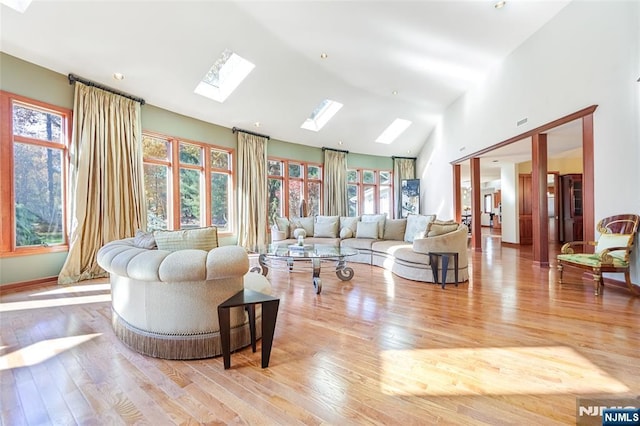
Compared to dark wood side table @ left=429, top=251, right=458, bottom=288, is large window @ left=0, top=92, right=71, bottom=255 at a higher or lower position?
higher

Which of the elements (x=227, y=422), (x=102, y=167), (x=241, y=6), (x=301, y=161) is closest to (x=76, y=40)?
(x=102, y=167)

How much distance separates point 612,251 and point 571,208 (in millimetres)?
5486

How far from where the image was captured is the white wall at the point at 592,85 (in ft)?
11.4

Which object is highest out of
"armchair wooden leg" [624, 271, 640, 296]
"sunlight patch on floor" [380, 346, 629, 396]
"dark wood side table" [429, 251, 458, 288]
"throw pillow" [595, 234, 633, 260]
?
"throw pillow" [595, 234, 633, 260]

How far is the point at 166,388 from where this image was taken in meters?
1.65

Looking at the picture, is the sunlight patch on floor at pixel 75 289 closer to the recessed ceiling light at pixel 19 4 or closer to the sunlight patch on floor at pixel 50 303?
the sunlight patch on floor at pixel 50 303

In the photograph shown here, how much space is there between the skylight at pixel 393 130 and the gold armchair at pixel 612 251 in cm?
634

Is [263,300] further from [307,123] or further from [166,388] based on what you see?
[307,123]

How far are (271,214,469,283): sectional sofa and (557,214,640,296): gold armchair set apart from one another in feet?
4.47

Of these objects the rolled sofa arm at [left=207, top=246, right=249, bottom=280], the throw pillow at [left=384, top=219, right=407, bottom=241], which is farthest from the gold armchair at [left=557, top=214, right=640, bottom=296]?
the rolled sofa arm at [left=207, top=246, right=249, bottom=280]

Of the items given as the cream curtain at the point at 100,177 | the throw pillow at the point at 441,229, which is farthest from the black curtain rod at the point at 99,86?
the throw pillow at the point at 441,229

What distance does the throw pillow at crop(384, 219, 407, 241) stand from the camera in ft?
17.9

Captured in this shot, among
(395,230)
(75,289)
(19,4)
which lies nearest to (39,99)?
(19,4)

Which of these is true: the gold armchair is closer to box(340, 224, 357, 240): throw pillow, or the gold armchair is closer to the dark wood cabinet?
box(340, 224, 357, 240): throw pillow
